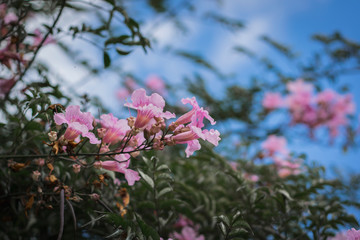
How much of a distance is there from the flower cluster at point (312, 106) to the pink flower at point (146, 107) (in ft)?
7.96

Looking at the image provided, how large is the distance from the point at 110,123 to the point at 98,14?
2428 millimetres

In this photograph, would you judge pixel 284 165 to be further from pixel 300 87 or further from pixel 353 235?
pixel 300 87

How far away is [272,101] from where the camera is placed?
116 inches

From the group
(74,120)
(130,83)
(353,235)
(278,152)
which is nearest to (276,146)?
(278,152)

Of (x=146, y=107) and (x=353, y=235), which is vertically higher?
(x=353, y=235)

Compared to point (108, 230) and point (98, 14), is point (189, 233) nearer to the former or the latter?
point (108, 230)

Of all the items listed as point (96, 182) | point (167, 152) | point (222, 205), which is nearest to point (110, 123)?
point (96, 182)

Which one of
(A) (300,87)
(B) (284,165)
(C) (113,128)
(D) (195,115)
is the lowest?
(C) (113,128)

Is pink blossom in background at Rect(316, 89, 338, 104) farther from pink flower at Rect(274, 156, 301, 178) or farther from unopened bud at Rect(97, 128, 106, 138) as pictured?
unopened bud at Rect(97, 128, 106, 138)

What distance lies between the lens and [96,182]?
77 centimetres

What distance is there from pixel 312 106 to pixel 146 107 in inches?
103

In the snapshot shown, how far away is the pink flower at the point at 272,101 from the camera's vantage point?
9.66 ft

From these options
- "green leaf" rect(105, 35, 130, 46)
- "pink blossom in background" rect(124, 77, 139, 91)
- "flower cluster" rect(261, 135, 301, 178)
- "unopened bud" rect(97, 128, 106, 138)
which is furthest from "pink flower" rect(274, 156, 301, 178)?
"pink blossom in background" rect(124, 77, 139, 91)

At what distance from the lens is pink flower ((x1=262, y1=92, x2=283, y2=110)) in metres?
2.94
